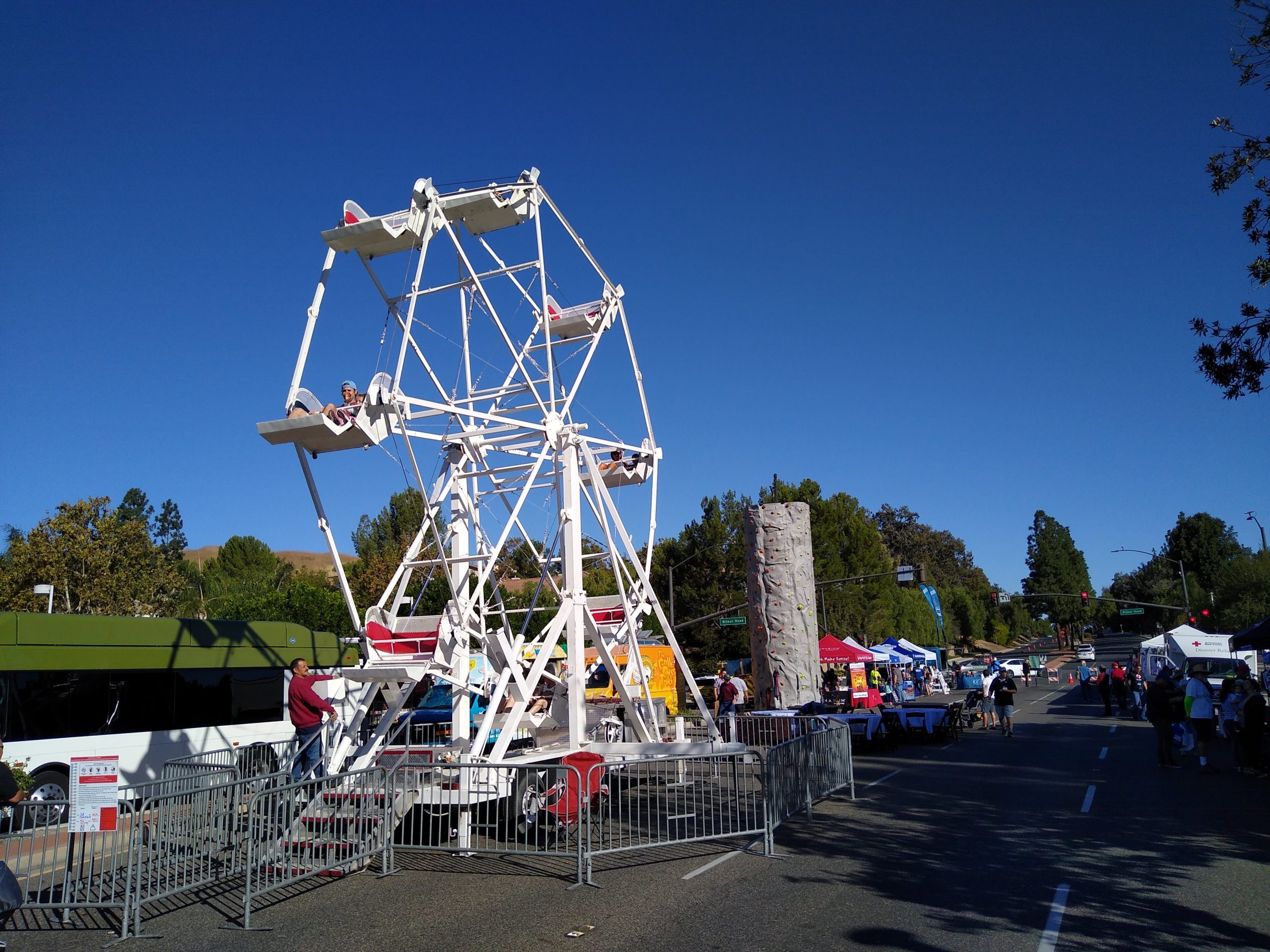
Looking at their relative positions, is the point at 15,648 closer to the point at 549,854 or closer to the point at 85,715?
the point at 85,715

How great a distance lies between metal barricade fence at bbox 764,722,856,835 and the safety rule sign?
5.91m

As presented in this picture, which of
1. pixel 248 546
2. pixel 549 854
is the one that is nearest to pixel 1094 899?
pixel 549 854

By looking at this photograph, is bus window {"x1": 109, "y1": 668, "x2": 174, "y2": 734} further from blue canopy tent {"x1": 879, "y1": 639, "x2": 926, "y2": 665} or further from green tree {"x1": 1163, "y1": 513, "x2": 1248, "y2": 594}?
green tree {"x1": 1163, "y1": 513, "x2": 1248, "y2": 594}

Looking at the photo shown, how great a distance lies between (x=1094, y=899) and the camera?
22.8ft

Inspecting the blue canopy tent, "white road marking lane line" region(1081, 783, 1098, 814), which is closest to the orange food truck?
the blue canopy tent

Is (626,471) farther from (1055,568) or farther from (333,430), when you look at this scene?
(1055,568)

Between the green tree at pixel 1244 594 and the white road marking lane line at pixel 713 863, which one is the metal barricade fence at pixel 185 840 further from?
the green tree at pixel 1244 594

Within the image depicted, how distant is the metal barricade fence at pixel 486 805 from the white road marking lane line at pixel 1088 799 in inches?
249

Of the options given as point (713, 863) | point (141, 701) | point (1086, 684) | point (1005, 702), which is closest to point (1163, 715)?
point (1005, 702)

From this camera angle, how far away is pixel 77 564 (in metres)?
35.4

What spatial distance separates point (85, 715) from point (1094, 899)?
13971mm

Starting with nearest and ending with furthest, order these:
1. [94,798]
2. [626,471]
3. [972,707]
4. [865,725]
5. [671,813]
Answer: [94,798]
[671,813]
[626,471]
[865,725]
[972,707]

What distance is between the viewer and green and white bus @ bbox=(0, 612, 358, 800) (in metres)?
13.0

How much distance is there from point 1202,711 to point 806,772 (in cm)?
853
